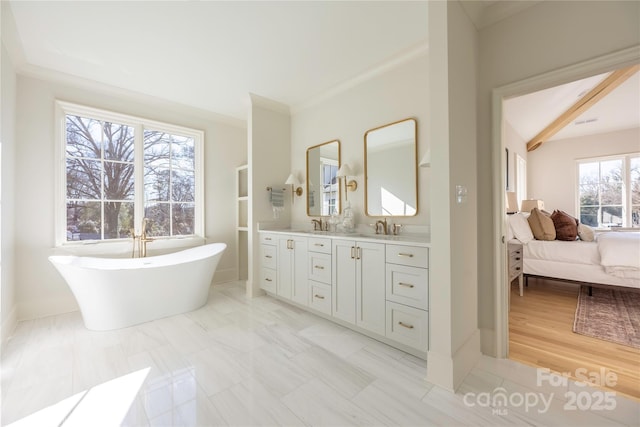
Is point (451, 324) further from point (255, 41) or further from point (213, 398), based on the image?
point (255, 41)

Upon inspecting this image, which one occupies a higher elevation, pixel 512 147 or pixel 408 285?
pixel 512 147

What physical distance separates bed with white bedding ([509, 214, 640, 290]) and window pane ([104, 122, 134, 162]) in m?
5.26

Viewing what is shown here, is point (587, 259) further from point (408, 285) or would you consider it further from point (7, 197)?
point (7, 197)

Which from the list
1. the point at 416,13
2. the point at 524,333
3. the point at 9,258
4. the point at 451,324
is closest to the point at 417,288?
the point at 451,324

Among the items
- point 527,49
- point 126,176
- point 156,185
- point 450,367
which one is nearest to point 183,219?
point 156,185

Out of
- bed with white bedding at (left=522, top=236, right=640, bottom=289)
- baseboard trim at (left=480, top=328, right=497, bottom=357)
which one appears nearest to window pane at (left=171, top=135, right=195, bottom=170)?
baseboard trim at (left=480, top=328, right=497, bottom=357)

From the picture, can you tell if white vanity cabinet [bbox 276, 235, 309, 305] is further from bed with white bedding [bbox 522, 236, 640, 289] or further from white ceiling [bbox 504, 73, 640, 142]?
white ceiling [bbox 504, 73, 640, 142]

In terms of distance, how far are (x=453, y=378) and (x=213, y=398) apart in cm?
147

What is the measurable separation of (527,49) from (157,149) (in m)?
4.15

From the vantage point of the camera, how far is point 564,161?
6.04 m

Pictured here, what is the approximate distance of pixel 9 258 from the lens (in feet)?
8.00

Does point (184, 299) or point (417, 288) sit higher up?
point (417, 288)

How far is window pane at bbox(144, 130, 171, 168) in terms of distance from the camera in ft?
11.6

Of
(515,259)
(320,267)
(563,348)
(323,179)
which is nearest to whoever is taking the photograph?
(563,348)
